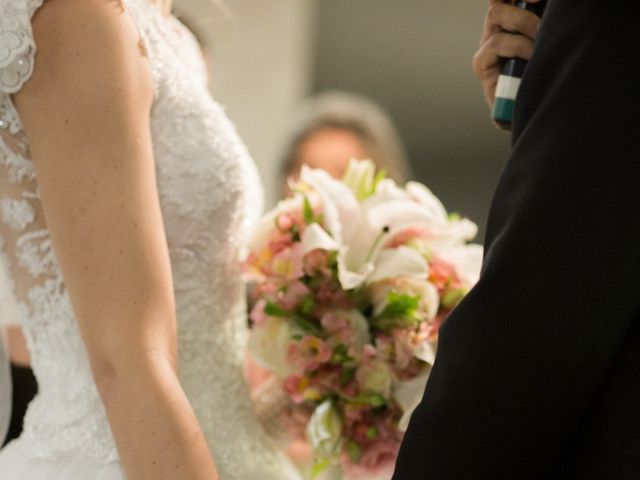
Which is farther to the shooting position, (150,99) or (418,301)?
(418,301)

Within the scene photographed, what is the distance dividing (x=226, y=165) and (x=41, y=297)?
1.03 feet

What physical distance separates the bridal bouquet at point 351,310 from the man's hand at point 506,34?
38 cm

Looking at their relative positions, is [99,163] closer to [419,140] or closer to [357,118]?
[357,118]

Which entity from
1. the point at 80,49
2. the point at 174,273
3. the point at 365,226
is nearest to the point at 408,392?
the point at 365,226

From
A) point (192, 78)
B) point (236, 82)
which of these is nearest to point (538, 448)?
point (192, 78)

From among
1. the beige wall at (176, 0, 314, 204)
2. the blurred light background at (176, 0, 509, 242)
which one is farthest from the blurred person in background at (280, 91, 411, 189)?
the beige wall at (176, 0, 314, 204)

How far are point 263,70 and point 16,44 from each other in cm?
446

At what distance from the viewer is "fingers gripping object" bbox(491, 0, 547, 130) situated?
1.30 metres

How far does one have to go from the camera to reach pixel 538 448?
111 centimetres

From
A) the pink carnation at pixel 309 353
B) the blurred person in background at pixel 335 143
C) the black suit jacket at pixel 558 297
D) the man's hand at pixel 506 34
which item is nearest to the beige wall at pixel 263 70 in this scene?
the blurred person in background at pixel 335 143

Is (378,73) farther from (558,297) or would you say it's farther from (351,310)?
(558,297)

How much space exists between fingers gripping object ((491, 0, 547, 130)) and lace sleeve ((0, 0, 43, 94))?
0.57m

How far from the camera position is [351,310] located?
1.70 metres

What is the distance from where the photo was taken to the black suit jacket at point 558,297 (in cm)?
104
